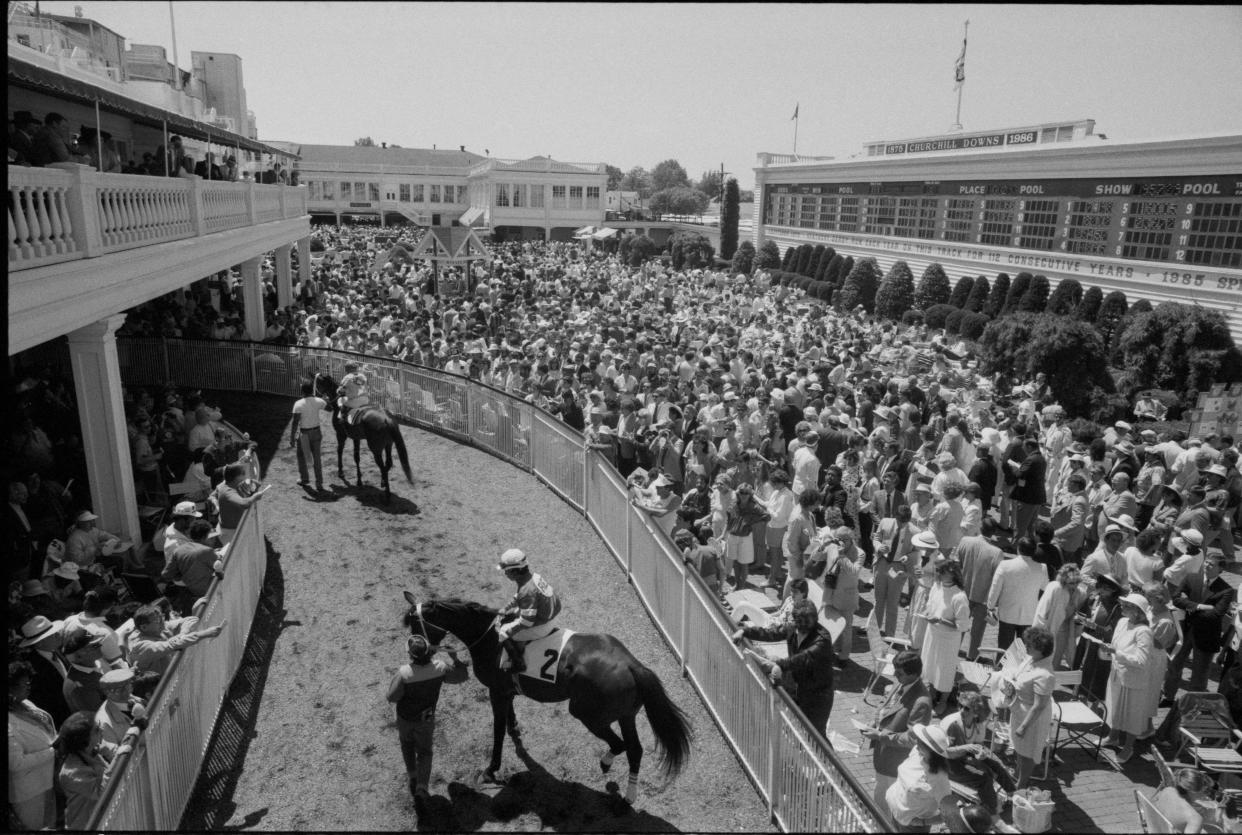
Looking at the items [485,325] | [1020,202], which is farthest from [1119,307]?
[485,325]

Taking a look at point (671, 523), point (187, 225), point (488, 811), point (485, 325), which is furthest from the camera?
point (485, 325)

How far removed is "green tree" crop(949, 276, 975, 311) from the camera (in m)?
30.2

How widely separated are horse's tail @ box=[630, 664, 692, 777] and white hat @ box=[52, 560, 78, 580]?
5.58 m

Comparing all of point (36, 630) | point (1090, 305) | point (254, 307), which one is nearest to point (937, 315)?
point (1090, 305)

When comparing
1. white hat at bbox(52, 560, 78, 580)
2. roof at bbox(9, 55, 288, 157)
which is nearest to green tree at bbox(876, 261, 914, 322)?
roof at bbox(9, 55, 288, 157)

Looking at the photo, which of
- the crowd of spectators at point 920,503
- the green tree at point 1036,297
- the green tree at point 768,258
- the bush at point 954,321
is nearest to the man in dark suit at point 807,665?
the crowd of spectators at point 920,503

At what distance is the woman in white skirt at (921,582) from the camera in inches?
287

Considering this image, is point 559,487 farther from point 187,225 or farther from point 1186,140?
point 1186,140

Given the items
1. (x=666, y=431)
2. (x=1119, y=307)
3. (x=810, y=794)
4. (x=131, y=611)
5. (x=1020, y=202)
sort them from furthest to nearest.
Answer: (x=1020, y=202)
(x=1119, y=307)
(x=666, y=431)
(x=131, y=611)
(x=810, y=794)

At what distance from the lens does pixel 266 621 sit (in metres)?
8.45

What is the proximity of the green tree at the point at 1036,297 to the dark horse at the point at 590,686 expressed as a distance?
80.6 feet

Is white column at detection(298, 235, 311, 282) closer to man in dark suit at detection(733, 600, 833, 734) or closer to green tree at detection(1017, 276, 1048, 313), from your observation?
green tree at detection(1017, 276, 1048, 313)

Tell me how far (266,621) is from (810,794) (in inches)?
235

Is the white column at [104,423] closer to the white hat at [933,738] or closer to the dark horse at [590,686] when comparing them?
the dark horse at [590,686]
